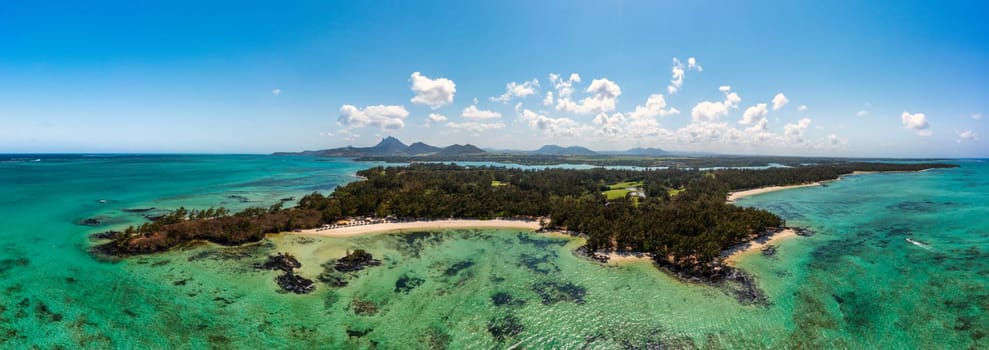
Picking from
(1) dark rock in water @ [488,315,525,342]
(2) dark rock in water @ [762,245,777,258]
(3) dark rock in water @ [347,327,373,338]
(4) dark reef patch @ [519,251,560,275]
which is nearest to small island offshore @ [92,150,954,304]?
(2) dark rock in water @ [762,245,777,258]

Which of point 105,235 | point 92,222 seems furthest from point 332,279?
point 92,222

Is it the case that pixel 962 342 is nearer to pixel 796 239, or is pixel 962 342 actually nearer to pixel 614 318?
pixel 614 318

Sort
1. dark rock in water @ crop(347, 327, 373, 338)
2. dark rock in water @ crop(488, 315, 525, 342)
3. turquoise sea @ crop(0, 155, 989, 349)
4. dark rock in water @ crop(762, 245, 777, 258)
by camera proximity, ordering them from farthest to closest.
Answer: dark rock in water @ crop(762, 245, 777, 258) → dark rock in water @ crop(488, 315, 525, 342) → dark rock in water @ crop(347, 327, 373, 338) → turquoise sea @ crop(0, 155, 989, 349)

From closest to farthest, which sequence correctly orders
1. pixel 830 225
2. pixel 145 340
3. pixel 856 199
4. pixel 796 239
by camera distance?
pixel 145 340, pixel 796 239, pixel 830 225, pixel 856 199

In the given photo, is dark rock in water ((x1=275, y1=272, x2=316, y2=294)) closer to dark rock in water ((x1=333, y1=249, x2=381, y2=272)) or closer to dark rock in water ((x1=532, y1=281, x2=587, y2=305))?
dark rock in water ((x1=333, y1=249, x2=381, y2=272))

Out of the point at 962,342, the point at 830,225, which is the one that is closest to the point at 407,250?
the point at 962,342
